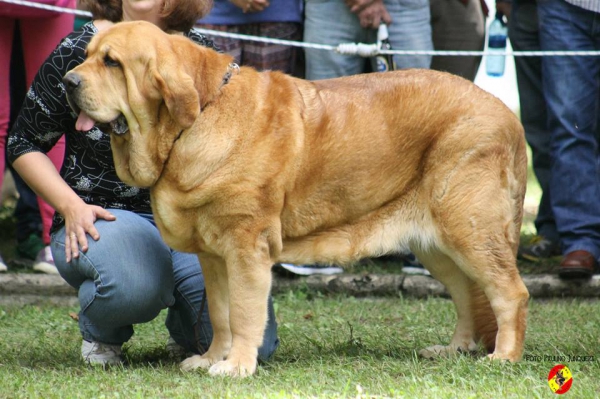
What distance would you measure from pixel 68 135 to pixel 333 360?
1613 millimetres

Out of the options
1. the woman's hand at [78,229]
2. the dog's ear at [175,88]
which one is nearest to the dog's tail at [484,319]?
the dog's ear at [175,88]

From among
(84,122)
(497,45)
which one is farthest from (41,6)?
(497,45)

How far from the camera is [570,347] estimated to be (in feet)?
14.9

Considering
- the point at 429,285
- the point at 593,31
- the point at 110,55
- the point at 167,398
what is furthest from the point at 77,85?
the point at 593,31

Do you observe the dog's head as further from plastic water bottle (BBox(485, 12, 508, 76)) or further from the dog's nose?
plastic water bottle (BBox(485, 12, 508, 76))

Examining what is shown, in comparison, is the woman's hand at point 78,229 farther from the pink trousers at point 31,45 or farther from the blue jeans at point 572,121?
the blue jeans at point 572,121

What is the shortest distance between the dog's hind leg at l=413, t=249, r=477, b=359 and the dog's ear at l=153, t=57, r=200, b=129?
1.33m

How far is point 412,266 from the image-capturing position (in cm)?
652

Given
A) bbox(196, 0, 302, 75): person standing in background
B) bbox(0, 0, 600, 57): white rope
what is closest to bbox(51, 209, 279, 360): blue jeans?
bbox(0, 0, 600, 57): white rope

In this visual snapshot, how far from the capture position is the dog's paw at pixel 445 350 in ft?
14.4

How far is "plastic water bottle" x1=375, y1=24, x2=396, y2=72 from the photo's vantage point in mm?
5867

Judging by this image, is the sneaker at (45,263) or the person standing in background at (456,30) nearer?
the sneaker at (45,263)

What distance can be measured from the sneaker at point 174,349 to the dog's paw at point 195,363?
15.6 inches

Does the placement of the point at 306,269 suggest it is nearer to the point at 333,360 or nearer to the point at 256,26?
the point at 256,26
